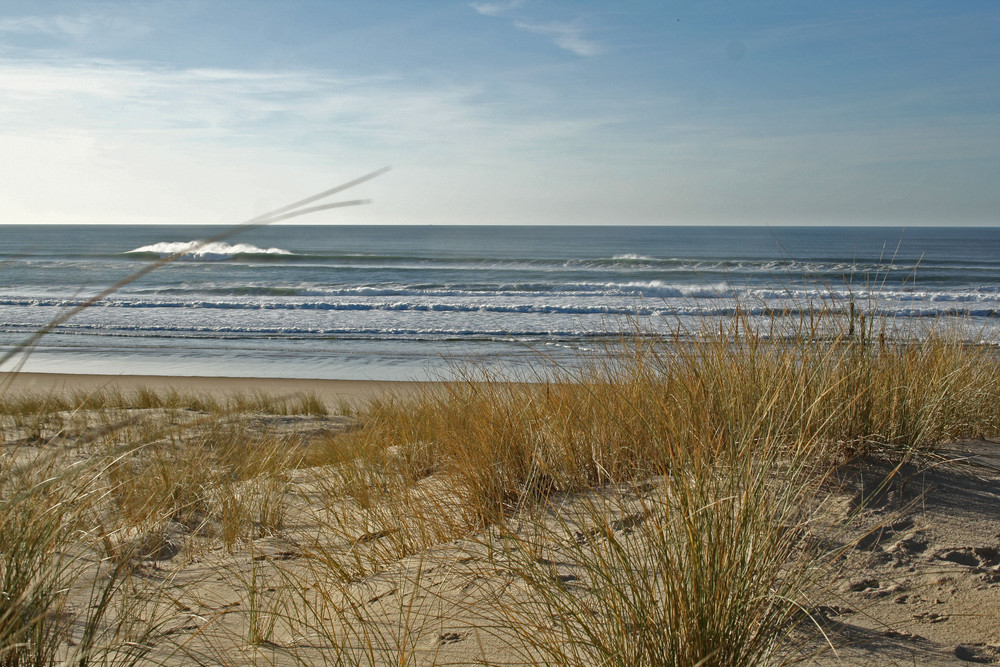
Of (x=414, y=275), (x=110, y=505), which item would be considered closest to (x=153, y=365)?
(x=110, y=505)

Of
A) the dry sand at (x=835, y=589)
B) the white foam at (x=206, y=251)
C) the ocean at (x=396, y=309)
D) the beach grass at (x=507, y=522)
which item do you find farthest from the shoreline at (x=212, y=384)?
the dry sand at (x=835, y=589)

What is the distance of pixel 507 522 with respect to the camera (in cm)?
280

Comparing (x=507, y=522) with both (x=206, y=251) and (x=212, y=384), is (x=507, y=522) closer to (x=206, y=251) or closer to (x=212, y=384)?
(x=212, y=384)

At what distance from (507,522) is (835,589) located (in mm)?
1254

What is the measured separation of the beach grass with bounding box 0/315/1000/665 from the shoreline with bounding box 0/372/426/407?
17.2 ft

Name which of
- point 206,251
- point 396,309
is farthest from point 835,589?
point 206,251

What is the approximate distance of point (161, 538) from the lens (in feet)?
9.73

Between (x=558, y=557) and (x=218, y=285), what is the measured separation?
88.5 feet

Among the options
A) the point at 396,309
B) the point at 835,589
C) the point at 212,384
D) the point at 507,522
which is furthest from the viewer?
the point at 396,309

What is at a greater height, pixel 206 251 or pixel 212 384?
pixel 206 251

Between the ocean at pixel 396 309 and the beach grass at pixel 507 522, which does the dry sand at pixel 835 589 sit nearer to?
the beach grass at pixel 507 522

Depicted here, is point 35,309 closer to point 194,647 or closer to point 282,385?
point 282,385

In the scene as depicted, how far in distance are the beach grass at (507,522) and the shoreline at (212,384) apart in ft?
17.2

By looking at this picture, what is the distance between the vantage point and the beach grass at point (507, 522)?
172 cm
